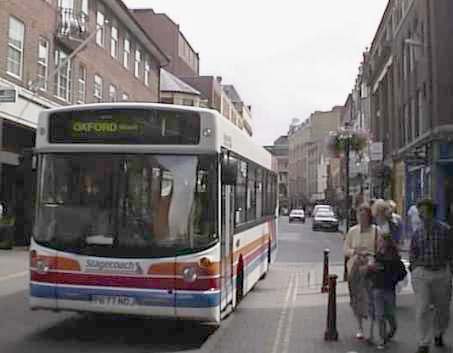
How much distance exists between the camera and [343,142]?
109ft

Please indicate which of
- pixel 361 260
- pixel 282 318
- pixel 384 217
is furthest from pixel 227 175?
pixel 282 318

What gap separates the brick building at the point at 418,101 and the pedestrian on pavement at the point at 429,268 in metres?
21.8

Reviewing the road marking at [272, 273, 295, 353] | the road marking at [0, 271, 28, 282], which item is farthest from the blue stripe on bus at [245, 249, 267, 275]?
the road marking at [0, 271, 28, 282]

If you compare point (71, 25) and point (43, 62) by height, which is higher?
point (71, 25)

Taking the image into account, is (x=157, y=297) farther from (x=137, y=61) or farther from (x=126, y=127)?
(x=137, y=61)

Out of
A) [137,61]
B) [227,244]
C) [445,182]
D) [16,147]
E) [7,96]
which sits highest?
[137,61]

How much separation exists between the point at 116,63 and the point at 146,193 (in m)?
27.9

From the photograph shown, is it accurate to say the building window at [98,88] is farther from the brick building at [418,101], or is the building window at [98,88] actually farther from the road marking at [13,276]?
the road marking at [13,276]

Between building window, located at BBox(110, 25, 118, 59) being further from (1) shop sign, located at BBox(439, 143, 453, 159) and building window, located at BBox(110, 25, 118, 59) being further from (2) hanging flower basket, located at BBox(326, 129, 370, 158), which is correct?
(1) shop sign, located at BBox(439, 143, 453, 159)

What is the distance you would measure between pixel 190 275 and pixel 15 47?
17740 millimetres

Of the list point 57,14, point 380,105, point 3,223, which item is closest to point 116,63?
point 57,14

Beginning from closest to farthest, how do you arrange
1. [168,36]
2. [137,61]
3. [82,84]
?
[82,84] → [137,61] → [168,36]

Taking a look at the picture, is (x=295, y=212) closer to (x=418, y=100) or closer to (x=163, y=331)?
(x=418, y=100)

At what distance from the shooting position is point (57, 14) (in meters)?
26.9
